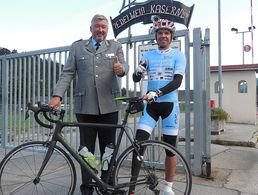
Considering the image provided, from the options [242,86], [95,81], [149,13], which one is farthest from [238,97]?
[95,81]

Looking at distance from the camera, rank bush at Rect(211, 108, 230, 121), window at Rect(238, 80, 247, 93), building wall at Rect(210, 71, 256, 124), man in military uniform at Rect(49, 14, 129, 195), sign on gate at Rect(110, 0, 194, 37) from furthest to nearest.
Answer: window at Rect(238, 80, 247, 93)
building wall at Rect(210, 71, 256, 124)
bush at Rect(211, 108, 230, 121)
sign on gate at Rect(110, 0, 194, 37)
man in military uniform at Rect(49, 14, 129, 195)

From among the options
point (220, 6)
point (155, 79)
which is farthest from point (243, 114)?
point (155, 79)

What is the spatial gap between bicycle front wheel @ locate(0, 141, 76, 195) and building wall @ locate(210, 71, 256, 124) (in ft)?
43.0

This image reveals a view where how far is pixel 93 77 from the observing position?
13.4 ft

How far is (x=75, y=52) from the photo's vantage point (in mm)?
4184

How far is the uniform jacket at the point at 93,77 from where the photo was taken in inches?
A: 161

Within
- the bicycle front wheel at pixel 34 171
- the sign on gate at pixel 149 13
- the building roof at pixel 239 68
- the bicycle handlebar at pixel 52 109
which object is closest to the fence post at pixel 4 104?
the sign on gate at pixel 149 13

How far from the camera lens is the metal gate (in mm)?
5457

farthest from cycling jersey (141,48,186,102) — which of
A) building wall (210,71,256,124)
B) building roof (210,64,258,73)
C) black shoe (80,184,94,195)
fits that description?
building roof (210,64,258,73)

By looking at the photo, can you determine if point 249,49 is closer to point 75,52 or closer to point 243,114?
point 243,114

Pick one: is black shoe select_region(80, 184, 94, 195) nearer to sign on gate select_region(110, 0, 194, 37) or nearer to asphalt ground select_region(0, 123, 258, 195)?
asphalt ground select_region(0, 123, 258, 195)

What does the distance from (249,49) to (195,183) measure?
24.9m

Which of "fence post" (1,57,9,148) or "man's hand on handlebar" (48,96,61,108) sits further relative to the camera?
"fence post" (1,57,9,148)

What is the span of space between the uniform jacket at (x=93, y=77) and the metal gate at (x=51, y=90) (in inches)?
66.0
